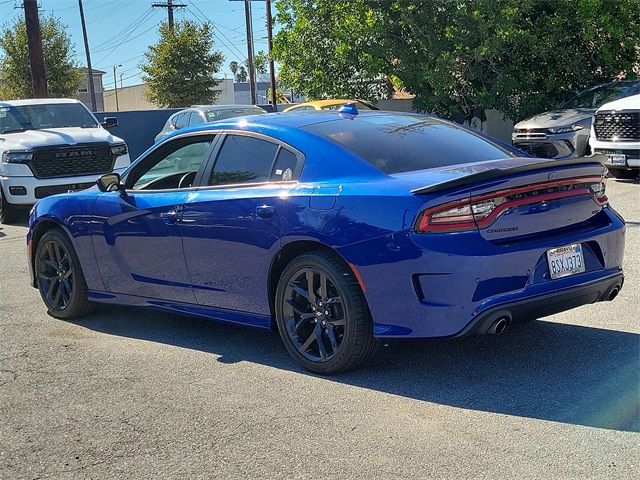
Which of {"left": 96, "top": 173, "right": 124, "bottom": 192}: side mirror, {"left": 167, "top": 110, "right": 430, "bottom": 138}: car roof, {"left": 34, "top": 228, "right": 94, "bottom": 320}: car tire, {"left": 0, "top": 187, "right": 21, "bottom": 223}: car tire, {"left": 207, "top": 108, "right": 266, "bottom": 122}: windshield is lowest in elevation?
{"left": 0, "top": 187, "right": 21, "bottom": 223}: car tire

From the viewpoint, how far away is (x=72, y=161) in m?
13.3

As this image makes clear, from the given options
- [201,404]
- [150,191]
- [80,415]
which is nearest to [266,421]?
[201,404]

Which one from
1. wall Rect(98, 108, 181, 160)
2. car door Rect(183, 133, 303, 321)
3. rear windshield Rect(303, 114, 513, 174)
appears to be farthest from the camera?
wall Rect(98, 108, 181, 160)

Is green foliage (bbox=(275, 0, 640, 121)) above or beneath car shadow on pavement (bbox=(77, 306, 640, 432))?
above

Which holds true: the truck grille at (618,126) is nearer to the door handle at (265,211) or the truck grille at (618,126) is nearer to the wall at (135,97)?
the door handle at (265,211)

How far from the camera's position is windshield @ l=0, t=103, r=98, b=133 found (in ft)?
46.4

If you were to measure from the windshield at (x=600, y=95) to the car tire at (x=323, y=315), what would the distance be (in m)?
12.8

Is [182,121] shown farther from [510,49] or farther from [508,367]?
[508,367]

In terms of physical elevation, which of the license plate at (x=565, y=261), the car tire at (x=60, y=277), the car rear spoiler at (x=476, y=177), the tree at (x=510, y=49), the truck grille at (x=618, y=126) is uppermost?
the tree at (x=510, y=49)

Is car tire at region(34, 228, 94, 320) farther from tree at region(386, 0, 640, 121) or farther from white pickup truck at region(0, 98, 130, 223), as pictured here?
tree at region(386, 0, 640, 121)

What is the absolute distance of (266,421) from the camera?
14.1 feet

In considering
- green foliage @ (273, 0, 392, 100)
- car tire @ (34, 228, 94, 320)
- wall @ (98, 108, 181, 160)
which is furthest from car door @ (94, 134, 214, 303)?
wall @ (98, 108, 181, 160)

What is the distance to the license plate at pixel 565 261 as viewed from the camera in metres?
4.62

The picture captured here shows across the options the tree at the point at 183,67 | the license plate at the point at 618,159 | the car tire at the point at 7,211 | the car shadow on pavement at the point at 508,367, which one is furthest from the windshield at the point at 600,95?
the tree at the point at 183,67
